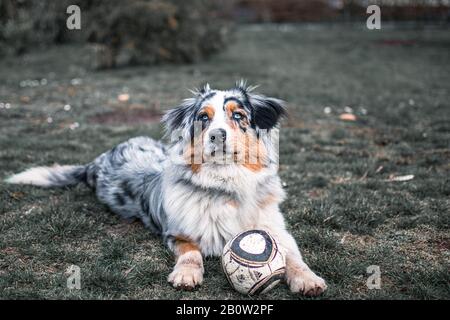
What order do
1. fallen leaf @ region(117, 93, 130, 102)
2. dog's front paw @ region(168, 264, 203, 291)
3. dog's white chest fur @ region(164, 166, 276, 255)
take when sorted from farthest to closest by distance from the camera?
Result: fallen leaf @ region(117, 93, 130, 102), dog's white chest fur @ region(164, 166, 276, 255), dog's front paw @ region(168, 264, 203, 291)

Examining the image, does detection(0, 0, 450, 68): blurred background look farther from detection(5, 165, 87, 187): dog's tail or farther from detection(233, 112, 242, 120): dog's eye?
detection(233, 112, 242, 120): dog's eye

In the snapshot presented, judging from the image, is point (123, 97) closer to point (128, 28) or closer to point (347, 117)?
point (347, 117)

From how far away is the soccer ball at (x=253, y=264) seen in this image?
3.40 m

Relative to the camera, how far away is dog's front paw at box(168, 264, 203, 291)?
3.55m

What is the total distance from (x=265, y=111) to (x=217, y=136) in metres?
0.71

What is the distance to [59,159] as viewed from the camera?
686 centimetres

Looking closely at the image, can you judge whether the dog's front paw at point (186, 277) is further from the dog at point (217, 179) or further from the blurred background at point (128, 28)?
the blurred background at point (128, 28)

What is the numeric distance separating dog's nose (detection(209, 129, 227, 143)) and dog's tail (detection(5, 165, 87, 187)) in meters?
2.52

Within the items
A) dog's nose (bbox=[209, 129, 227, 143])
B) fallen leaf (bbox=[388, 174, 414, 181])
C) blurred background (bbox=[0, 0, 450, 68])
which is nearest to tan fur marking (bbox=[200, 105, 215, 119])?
dog's nose (bbox=[209, 129, 227, 143])

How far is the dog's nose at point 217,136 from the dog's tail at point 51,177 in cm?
252

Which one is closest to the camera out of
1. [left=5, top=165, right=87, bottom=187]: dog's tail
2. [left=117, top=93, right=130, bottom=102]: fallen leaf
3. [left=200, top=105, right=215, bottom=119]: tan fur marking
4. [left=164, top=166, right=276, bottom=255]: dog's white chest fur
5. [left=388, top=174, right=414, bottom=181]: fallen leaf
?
[left=164, top=166, right=276, bottom=255]: dog's white chest fur

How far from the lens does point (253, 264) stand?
3414mm

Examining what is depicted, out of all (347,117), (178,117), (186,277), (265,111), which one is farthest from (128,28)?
(186,277)
